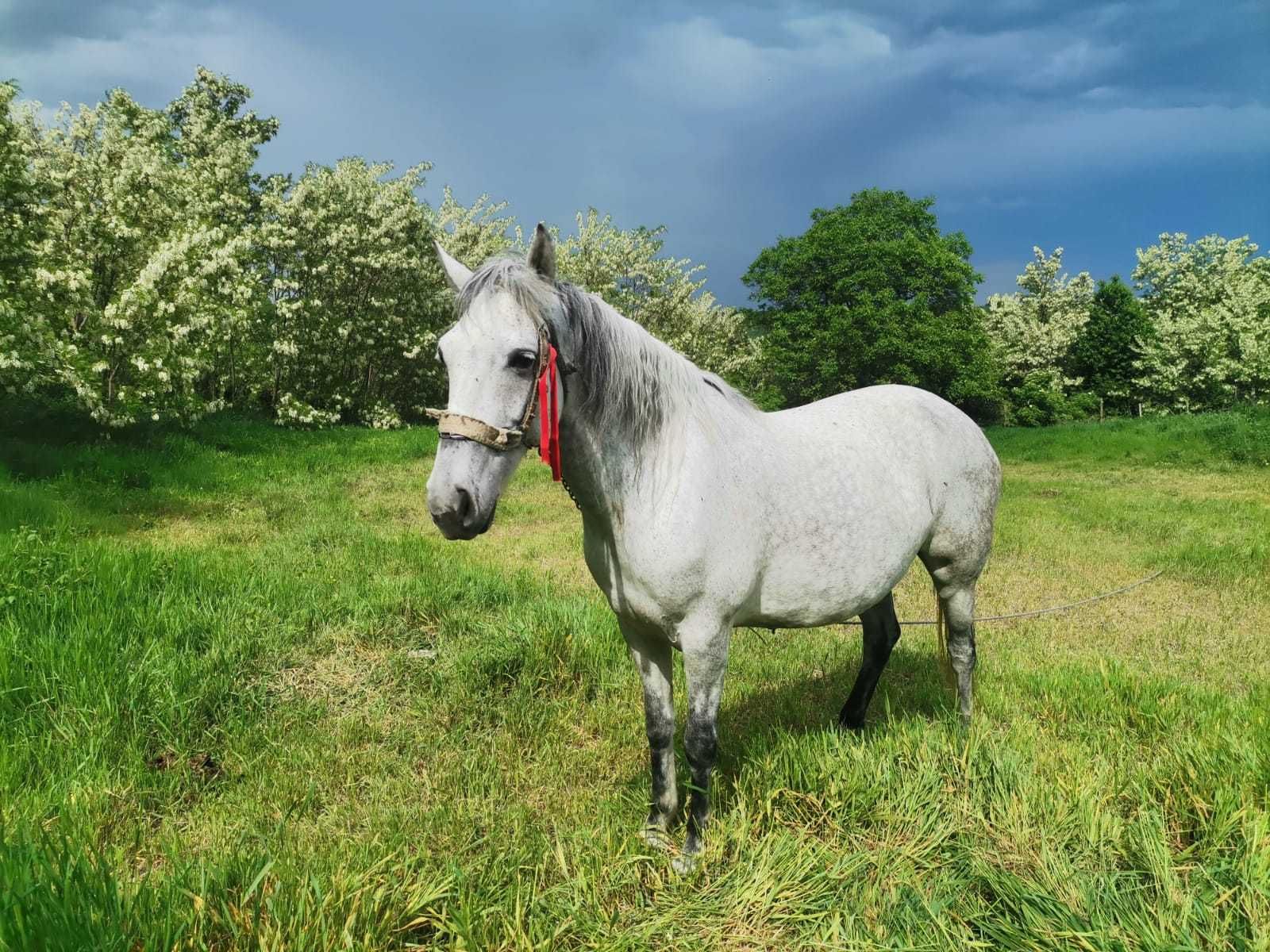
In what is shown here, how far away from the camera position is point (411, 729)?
136 inches

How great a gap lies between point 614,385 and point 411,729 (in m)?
2.32

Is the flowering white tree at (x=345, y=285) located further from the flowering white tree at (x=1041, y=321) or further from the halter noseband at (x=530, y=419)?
the flowering white tree at (x=1041, y=321)

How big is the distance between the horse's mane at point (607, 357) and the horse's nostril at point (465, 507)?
57 centimetres

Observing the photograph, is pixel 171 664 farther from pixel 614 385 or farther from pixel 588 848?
pixel 614 385

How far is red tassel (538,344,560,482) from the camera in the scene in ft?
6.65

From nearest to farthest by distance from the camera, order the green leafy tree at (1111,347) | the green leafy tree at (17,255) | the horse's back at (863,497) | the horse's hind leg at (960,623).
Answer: the horse's back at (863,497), the horse's hind leg at (960,623), the green leafy tree at (17,255), the green leafy tree at (1111,347)

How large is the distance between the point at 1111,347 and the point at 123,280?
147ft

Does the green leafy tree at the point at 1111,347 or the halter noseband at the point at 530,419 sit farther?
the green leafy tree at the point at 1111,347

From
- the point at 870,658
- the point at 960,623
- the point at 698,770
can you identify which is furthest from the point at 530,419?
the point at 960,623

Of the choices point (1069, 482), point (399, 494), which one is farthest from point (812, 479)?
point (1069, 482)

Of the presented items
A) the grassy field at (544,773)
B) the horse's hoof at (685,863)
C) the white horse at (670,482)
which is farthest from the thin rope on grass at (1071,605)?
the horse's hoof at (685,863)

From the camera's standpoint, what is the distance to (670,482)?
2.35m

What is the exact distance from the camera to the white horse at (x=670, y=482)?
76.7 inches

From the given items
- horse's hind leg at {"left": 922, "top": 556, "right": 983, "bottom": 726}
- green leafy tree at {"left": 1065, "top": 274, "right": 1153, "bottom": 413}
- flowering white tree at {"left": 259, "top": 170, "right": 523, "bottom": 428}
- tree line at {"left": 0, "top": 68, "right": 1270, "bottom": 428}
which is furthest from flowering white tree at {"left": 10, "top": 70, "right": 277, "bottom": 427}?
green leafy tree at {"left": 1065, "top": 274, "right": 1153, "bottom": 413}
